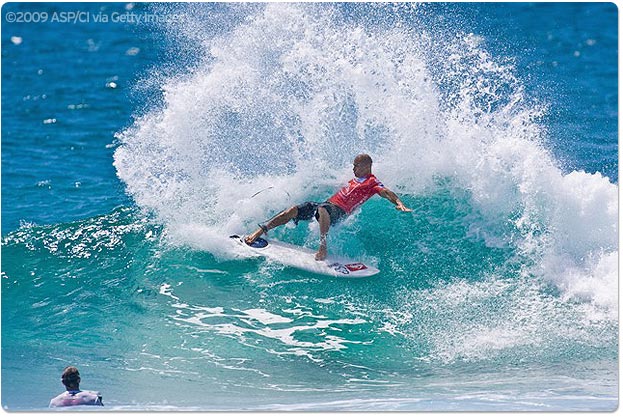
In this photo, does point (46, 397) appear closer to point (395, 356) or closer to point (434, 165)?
point (395, 356)

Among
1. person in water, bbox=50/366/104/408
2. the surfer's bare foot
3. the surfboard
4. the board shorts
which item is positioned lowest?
person in water, bbox=50/366/104/408

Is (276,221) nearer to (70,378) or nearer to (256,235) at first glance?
(256,235)

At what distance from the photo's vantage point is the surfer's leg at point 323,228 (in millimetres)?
12898

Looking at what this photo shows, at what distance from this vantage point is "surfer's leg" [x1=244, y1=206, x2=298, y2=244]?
519 inches

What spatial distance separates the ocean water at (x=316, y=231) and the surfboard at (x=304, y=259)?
16cm

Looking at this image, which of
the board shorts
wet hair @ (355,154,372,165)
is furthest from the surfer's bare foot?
wet hair @ (355,154,372,165)

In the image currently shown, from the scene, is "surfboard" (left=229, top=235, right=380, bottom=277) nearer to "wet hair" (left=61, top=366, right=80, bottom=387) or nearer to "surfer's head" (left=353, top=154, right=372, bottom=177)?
"surfer's head" (left=353, top=154, right=372, bottom=177)

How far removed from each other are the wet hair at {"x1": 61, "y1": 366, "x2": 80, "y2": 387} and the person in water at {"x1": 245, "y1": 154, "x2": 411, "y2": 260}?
4.19 m

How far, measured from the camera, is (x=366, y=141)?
1481cm

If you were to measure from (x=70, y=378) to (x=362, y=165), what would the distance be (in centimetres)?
522

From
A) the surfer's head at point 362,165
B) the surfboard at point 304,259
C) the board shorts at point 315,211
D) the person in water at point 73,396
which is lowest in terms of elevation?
the person in water at point 73,396

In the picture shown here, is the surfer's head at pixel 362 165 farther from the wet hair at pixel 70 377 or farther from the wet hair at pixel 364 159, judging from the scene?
the wet hair at pixel 70 377

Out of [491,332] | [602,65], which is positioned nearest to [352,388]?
[491,332]

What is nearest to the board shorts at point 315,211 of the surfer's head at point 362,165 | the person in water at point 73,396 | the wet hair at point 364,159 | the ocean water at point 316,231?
the ocean water at point 316,231
